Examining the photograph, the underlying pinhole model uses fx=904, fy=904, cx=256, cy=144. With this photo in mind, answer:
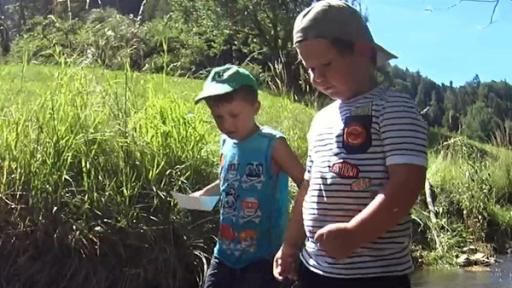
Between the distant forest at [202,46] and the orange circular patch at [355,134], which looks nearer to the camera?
the orange circular patch at [355,134]

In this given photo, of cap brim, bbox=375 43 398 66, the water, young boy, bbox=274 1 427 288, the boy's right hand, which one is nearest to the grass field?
the water

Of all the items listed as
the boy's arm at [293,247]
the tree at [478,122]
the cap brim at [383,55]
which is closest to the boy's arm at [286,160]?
the boy's arm at [293,247]

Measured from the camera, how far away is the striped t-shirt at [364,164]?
2328 mm

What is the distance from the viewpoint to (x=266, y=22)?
25344 millimetres

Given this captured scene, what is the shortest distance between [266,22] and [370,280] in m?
23.3

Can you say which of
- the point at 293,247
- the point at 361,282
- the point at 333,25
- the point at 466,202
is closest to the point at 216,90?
the point at 293,247

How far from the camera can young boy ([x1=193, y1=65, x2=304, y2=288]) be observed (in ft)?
10.7

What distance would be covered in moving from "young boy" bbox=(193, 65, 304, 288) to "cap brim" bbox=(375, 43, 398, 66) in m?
0.73

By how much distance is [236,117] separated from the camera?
3.31 meters

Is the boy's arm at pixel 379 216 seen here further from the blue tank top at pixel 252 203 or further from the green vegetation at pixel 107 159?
the green vegetation at pixel 107 159

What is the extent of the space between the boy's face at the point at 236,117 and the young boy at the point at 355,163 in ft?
2.41

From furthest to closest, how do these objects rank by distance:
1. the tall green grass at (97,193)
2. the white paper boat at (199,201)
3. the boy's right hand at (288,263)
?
the tall green grass at (97,193), the white paper boat at (199,201), the boy's right hand at (288,263)

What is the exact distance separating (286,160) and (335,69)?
845 mm

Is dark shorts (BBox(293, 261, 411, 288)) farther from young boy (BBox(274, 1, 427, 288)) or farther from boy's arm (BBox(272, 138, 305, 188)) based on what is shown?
boy's arm (BBox(272, 138, 305, 188))
